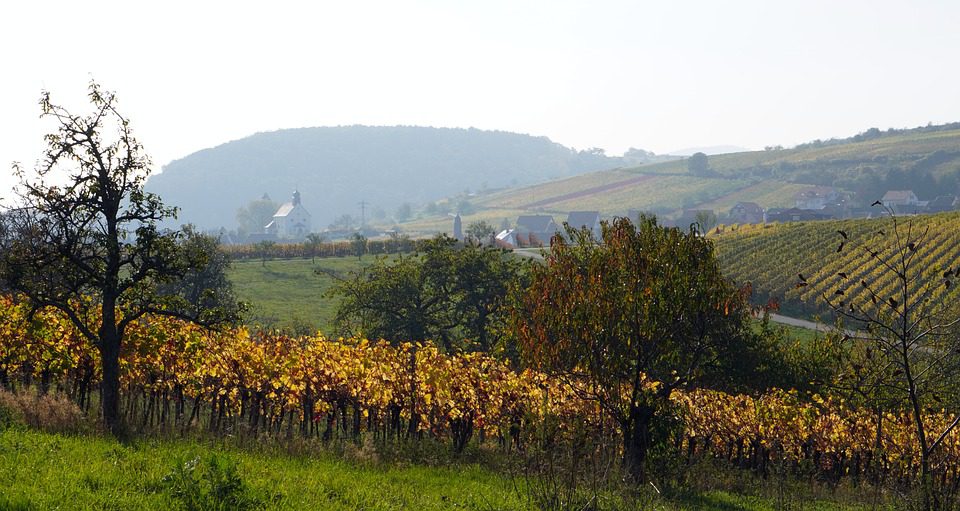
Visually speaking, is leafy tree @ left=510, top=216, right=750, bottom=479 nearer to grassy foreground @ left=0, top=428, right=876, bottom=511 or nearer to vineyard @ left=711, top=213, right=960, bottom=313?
grassy foreground @ left=0, top=428, right=876, bottom=511

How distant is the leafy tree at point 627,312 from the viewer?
1906 centimetres

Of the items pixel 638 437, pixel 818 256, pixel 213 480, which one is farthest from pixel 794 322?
pixel 213 480

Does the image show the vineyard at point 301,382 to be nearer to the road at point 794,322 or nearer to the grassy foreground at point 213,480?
the grassy foreground at point 213,480

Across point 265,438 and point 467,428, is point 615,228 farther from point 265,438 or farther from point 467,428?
point 265,438

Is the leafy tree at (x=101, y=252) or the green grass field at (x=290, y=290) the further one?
the green grass field at (x=290, y=290)

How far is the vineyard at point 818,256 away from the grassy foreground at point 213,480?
4998cm

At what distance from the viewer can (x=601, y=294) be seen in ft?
62.8

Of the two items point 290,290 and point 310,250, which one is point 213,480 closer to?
A: point 290,290

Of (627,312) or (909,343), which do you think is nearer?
(909,343)

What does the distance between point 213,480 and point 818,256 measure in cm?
8050

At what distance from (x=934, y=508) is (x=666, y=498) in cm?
607

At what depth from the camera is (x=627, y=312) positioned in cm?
1898

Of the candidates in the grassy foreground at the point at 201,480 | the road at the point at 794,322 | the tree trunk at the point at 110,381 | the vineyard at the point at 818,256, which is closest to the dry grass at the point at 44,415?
the tree trunk at the point at 110,381

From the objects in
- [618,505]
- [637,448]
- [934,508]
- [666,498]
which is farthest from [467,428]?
[934,508]
